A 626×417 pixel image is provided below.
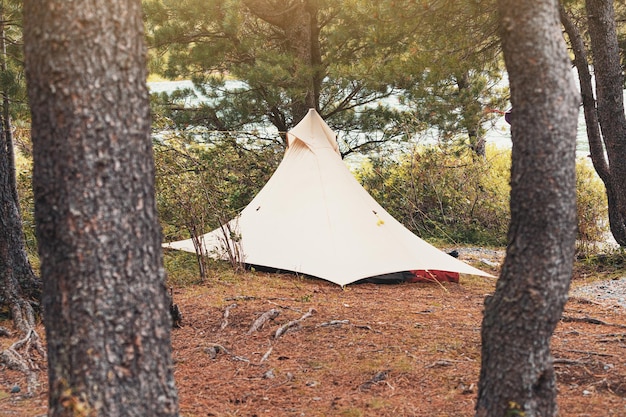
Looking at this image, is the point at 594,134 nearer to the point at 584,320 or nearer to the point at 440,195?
the point at 440,195

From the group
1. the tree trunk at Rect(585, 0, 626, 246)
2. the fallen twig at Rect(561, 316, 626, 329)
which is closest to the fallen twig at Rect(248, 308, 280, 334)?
the fallen twig at Rect(561, 316, 626, 329)

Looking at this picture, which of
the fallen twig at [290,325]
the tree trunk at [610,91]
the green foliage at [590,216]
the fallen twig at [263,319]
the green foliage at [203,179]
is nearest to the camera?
the fallen twig at [290,325]

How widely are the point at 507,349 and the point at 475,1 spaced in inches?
172

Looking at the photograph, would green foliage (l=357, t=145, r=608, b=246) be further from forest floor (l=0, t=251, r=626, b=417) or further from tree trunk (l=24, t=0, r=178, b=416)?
tree trunk (l=24, t=0, r=178, b=416)

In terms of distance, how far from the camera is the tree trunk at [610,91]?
7.14 meters

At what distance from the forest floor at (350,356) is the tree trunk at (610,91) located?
1855 mm

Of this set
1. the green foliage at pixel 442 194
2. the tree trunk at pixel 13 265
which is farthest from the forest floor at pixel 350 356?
the green foliage at pixel 442 194

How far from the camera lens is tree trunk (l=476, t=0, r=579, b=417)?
246 centimetres

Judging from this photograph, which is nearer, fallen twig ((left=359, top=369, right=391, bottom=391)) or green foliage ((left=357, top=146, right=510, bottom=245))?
fallen twig ((left=359, top=369, right=391, bottom=391))

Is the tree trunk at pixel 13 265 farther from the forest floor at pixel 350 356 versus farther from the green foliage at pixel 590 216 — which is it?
the green foliage at pixel 590 216

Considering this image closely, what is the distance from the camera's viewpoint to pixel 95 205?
225 centimetres

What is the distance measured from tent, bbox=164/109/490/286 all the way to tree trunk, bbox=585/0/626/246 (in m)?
1.90

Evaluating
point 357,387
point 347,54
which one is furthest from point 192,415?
point 347,54

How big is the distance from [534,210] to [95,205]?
4.73ft
